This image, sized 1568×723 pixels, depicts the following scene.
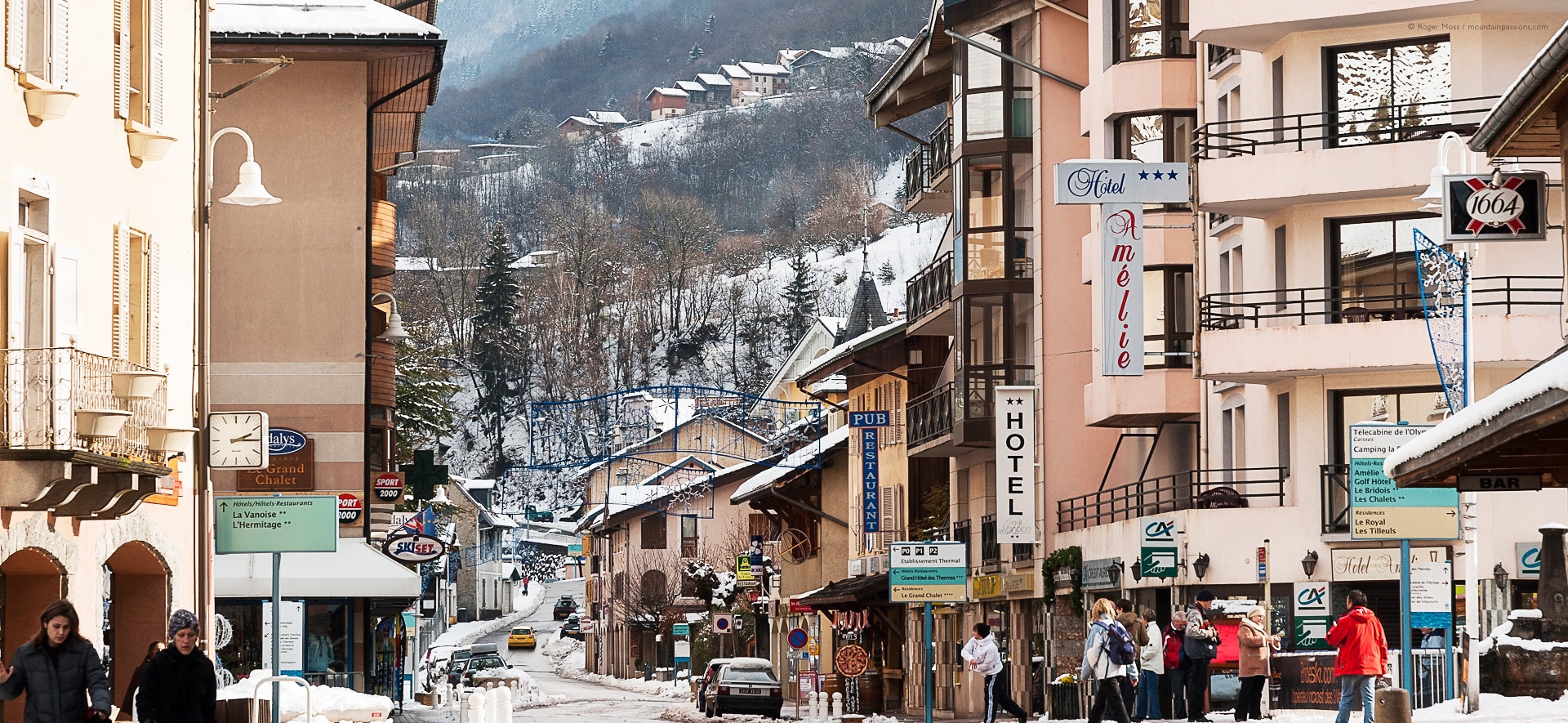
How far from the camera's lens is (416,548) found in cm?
3716

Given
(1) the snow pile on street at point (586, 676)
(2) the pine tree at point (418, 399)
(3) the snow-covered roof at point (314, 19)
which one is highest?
(3) the snow-covered roof at point (314, 19)

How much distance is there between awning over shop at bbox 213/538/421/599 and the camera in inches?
1341

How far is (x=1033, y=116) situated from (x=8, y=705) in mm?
27365

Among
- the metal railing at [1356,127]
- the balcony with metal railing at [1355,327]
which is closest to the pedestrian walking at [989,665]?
the balcony with metal railing at [1355,327]

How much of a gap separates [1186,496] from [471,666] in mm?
41796

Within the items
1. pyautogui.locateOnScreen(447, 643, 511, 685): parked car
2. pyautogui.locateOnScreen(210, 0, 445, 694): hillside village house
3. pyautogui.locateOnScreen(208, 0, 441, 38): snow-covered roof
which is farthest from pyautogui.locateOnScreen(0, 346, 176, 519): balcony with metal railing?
pyautogui.locateOnScreen(447, 643, 511, 685): parked car

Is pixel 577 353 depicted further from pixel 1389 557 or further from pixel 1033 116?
pixel 1389 557

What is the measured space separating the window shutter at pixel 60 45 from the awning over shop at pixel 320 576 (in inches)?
505

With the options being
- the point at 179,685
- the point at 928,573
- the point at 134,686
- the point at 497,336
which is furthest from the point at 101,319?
the point at 497,336

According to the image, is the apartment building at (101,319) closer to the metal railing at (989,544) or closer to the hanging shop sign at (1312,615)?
Result: the hanging shop sign at (1312,615)

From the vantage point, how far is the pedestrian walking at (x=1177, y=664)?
27969 mm

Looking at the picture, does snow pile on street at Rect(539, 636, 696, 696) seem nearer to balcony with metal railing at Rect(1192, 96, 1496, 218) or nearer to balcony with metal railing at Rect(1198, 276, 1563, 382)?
balcony with metal railing at Rect(1198, 276, 1563, 382)

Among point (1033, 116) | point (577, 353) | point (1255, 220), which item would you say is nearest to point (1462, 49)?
point (1255, 220)

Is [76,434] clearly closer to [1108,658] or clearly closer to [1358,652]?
[1108,658]
